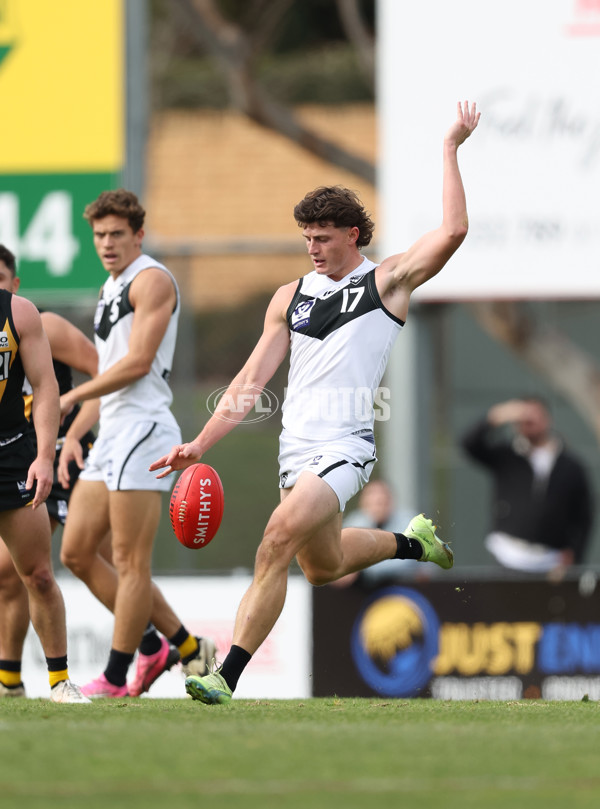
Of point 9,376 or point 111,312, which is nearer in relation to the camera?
point 9,376

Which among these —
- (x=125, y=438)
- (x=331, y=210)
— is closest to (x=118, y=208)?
(x=125, y=438)

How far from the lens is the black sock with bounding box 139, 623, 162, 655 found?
27.1 feet

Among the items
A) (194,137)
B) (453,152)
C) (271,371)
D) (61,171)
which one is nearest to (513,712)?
(271,371)

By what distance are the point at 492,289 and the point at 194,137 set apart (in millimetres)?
14749

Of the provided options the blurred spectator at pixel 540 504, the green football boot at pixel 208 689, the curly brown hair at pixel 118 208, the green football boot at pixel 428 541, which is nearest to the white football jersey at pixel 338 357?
the green football boot at pixel 428 541

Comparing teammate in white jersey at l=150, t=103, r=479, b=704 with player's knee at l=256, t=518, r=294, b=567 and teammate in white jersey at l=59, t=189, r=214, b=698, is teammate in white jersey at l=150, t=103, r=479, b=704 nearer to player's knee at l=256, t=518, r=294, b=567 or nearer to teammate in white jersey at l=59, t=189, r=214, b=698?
player's knee at l=256, t=518, r=294, b=567

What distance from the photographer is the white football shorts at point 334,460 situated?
21.3 feet

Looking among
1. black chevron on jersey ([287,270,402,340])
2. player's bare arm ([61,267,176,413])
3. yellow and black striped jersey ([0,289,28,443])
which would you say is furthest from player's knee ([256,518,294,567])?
player's bare arm ([61,267,176,413])

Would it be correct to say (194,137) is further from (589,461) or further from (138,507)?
(138,507)

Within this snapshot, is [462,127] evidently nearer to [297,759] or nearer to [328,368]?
[328,368]

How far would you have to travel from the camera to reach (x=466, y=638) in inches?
433

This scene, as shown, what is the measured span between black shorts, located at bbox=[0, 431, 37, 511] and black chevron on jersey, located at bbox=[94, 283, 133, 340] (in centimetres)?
120

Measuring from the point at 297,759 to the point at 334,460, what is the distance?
1.90 m

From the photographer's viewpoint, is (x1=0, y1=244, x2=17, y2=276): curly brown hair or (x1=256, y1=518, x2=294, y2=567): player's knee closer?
(x1=256, y1=518, x2=294, y2=567): player's knee
